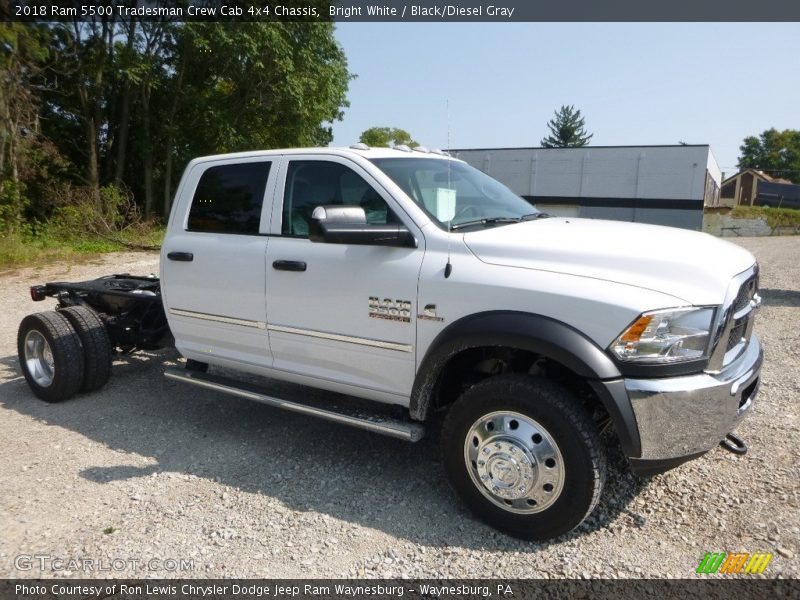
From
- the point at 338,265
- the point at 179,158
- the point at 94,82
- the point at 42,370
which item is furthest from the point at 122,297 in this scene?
the point at 179,158

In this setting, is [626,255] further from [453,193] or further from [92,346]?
[92,346]

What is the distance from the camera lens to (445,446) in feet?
10.8

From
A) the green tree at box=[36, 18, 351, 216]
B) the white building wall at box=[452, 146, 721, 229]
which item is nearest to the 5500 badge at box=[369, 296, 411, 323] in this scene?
the green tree at box=[36, 18, 351, 216]

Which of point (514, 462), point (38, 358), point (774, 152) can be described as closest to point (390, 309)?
point (514, 462)

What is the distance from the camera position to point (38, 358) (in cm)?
544

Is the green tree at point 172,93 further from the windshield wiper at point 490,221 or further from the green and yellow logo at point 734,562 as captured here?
the green and yellow logo at point 734,562

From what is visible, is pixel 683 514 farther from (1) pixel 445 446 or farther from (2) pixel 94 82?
(2) pixel 94 82

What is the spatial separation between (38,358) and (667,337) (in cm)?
528

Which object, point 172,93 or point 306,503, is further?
point 172,93

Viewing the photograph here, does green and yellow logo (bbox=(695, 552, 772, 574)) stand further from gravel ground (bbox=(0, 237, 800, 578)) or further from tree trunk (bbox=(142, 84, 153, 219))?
tree trunk (bbox=(142, 84, 153, 219))

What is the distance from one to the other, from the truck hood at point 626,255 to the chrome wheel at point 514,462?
32.2 inches

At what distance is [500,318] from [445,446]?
80 centimetres

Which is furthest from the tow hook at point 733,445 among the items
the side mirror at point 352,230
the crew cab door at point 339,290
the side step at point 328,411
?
the side mirror at point 352,230

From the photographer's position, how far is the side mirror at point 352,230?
328 centimetres
